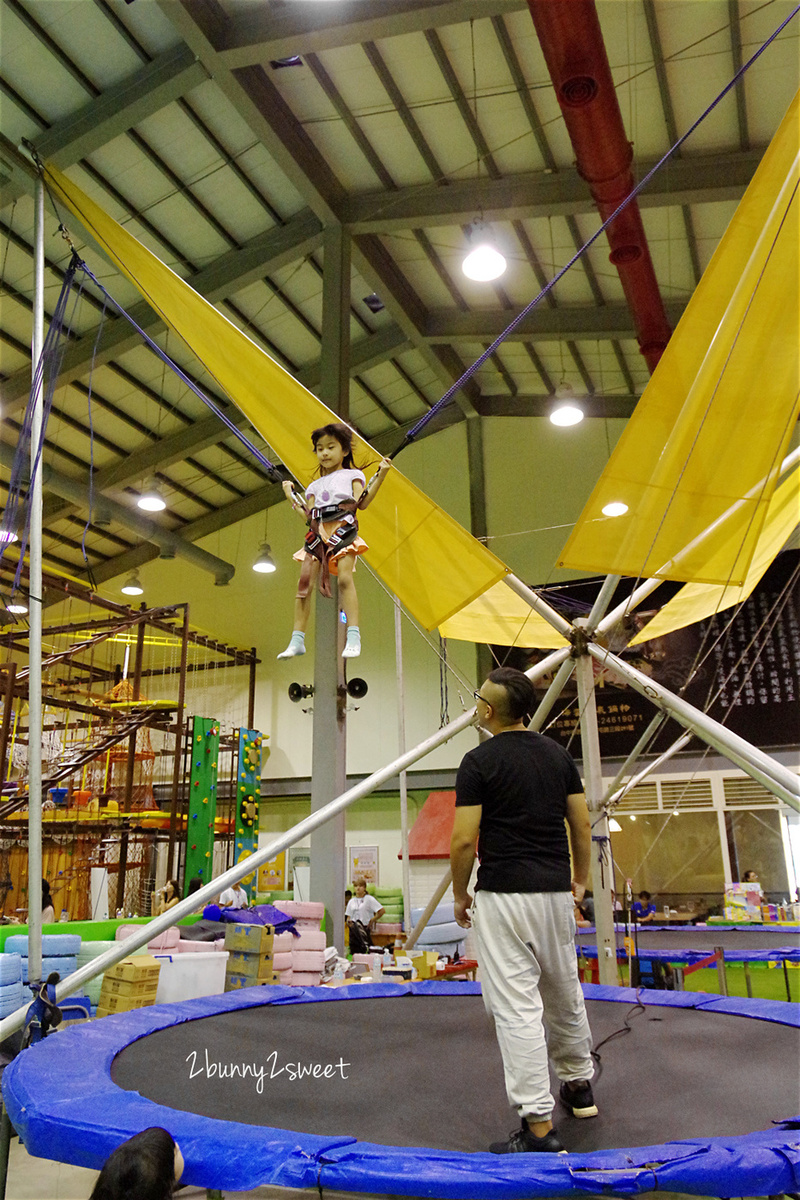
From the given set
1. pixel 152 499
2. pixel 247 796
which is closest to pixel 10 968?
pixel 247 796

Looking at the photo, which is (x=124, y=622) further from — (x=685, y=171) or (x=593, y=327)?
(x=685, y=171)

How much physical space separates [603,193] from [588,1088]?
5779 millimetres

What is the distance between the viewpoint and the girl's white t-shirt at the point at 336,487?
3594 millimetres

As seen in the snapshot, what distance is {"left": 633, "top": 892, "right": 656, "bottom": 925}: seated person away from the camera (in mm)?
7987

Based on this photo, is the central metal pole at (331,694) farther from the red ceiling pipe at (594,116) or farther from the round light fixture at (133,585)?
the round light fixture at (133,585)

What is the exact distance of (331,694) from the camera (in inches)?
285

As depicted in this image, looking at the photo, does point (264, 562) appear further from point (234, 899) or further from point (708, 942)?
point (708, 942)

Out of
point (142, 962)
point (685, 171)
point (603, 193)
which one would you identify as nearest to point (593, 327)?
point (685, 171)

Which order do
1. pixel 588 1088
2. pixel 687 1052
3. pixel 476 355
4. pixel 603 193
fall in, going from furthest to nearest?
pixel 476 355 < pixel 603 193 < pixel 687 1052 < pixel 588 1088

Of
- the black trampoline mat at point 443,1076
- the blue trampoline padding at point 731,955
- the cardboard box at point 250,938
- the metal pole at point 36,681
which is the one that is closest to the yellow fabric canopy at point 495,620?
the blue trampoline padding at point 731,955

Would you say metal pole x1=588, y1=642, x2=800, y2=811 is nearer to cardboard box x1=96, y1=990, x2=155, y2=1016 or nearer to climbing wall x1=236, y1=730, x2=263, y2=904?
cardboard box x1=96, y1=990, x2=155, y2=1016

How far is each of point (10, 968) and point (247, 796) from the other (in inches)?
254

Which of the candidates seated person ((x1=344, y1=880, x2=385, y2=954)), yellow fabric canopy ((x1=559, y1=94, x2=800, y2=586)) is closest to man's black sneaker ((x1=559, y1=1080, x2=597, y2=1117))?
yellow fabric canopy ((x1=559, y1=94, x2=800, y2=586))

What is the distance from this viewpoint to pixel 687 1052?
8.57 feet
